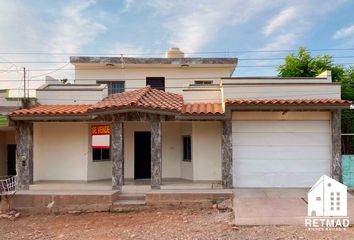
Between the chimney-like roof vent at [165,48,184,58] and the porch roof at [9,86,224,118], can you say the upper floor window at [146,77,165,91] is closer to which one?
the chimney-like roof vent at [165,48,184,58]

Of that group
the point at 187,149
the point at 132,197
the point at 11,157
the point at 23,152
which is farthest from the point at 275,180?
the point at 11,157

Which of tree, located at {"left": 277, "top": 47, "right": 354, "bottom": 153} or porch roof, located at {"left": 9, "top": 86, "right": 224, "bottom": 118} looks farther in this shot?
tree, located at {"left": 277, "top": 47, "right": 354, "bottom": 153}

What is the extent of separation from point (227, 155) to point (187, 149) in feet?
10.1

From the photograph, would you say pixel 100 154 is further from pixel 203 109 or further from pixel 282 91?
pixel 282 91

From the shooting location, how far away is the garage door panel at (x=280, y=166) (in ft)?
47.3

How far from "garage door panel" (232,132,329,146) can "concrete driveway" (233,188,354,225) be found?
70.4 inches

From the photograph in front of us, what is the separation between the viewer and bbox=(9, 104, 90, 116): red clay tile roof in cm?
1408

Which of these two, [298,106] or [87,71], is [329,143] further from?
[87,71]

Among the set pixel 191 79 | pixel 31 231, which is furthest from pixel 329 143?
pixel 31 231

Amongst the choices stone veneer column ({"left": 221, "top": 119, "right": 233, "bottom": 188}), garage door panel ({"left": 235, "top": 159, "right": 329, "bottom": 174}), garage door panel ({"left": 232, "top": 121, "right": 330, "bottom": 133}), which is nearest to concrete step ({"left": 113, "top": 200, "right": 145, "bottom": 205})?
stone veneer column ({"left": 221, "top": 119, "right": 233, "bottom": 188})

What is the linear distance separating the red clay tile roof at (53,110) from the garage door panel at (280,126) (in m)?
6.14

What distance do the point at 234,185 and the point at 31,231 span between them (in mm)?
7489

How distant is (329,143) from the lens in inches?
568

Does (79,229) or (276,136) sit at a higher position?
(276,136)
